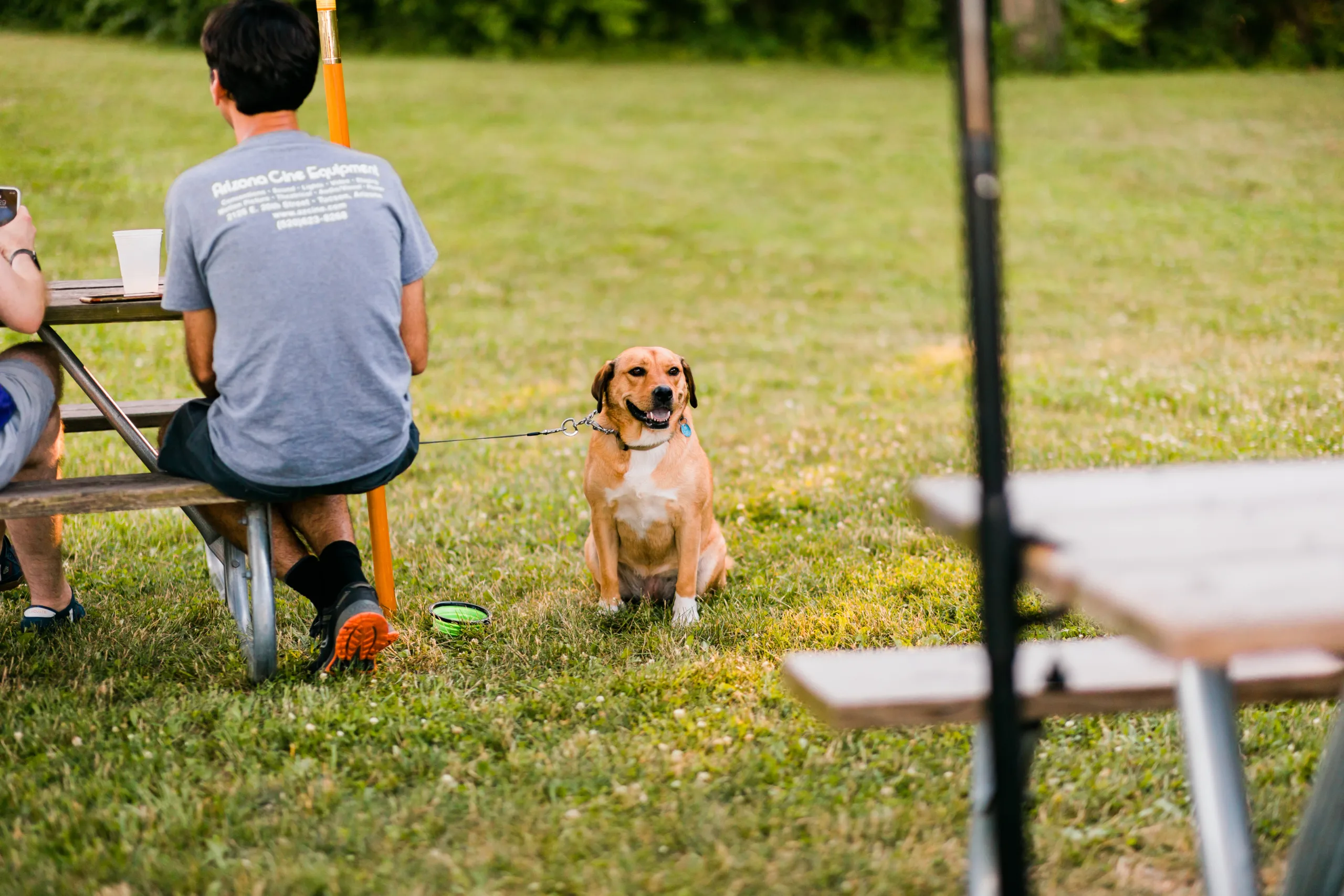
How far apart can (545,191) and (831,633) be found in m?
13.0

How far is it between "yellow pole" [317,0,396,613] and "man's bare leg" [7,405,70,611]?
1.01 meters

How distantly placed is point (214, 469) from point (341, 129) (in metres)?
1.16

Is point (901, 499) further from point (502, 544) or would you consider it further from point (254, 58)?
point (254, 58)

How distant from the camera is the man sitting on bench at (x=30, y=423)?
3396 millimetres

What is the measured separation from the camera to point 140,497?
11.3 feet

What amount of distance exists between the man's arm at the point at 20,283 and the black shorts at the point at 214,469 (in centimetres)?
47

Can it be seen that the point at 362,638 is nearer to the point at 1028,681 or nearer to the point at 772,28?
the point at 1028,681

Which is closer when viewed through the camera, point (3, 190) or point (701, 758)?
point (701, 758)

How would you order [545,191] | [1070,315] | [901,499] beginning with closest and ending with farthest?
[901,499] → [1070,315] → [545,191]

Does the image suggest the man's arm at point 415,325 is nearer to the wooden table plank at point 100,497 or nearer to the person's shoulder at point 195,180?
the wooden table plank at point 100,497

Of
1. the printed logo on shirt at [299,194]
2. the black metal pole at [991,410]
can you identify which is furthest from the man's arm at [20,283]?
the black metal pole at [991,410]

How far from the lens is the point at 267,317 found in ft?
11.0

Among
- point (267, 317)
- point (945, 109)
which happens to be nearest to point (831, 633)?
point (267, 317)

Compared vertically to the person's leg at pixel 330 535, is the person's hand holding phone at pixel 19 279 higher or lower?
higher
